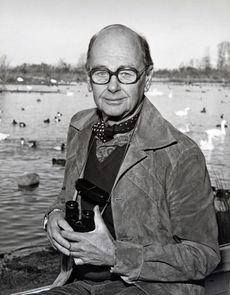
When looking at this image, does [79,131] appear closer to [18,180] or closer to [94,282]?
[94,282]

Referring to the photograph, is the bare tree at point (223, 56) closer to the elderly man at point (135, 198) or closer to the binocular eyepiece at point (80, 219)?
the elderly man at point (135, 198)

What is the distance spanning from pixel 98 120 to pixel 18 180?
4544mm

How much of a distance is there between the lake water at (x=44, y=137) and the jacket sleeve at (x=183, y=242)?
364cm

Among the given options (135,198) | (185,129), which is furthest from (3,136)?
(135,198)

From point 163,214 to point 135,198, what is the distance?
76 mm

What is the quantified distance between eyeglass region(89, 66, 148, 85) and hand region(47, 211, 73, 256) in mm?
351

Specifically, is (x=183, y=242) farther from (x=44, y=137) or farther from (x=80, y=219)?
(x=44, y=137)

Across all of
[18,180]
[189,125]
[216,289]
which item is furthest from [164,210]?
[189,125]

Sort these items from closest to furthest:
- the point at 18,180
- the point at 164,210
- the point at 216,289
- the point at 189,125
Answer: the point at 164,210 → the point at 216,289 → the point at 18,180 → the point at 189,125

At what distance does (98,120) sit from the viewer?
4.57ft

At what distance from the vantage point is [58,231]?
1.15m

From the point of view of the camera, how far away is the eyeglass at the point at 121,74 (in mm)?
1199

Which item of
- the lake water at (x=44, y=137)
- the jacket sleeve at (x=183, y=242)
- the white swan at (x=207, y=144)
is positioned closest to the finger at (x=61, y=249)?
the jacket sleeve at (x=183, y=242)

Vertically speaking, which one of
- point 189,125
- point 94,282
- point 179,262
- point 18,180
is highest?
point 179,262
